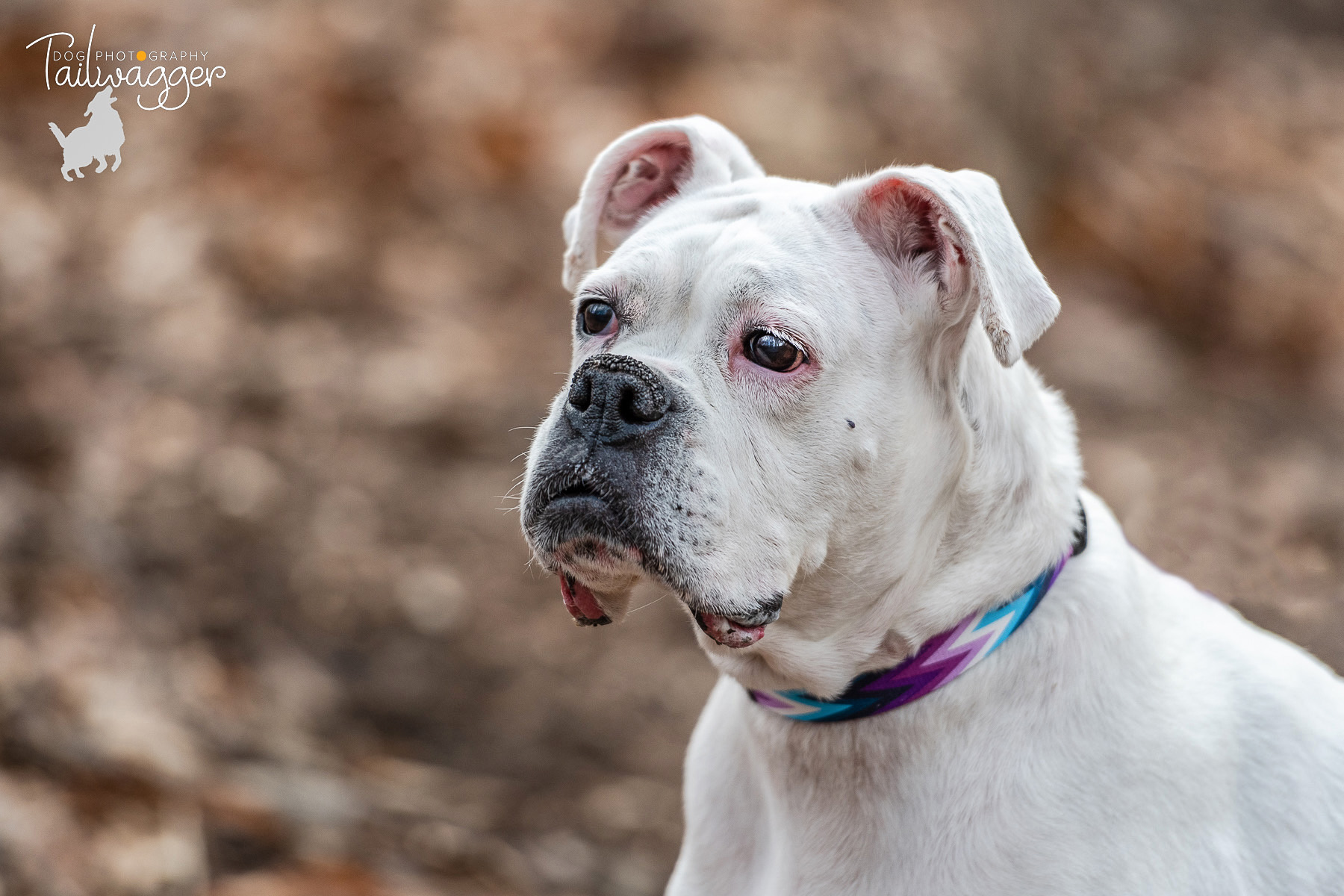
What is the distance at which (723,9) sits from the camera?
978 centimetres

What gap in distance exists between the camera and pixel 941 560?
301 centimetres

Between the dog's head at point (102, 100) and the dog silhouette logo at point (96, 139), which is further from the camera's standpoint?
the dog's head at point (102, 100)

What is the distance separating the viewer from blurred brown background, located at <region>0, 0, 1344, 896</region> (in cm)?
637

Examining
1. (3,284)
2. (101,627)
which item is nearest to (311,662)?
(101,627)

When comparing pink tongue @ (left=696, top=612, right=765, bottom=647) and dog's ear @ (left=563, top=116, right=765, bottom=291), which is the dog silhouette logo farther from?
pink tongue @ (left=696, top=612, right=765, bottom=647)

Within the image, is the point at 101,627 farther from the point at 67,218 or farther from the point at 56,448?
the point at 67,218

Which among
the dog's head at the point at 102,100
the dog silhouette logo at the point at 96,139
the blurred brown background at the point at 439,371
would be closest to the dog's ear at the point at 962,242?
the blurred brown background at the point at 439,371

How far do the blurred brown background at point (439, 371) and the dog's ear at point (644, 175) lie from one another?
282 cm

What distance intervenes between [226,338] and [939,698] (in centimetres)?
719

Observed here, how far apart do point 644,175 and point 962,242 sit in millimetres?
1458

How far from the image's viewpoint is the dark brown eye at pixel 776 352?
2.87m

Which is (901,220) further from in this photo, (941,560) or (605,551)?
(605,551)

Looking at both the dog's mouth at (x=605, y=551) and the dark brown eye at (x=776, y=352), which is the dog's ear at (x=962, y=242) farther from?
the dog's mouth at (x=605, y=551)

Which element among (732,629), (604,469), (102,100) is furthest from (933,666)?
(102,100)
